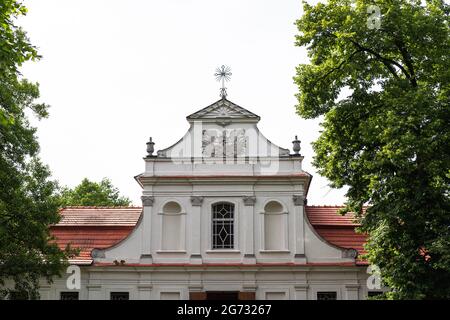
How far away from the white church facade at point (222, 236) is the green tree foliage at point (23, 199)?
16.0 ft

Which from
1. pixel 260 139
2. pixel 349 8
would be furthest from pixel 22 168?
pixel 349 8

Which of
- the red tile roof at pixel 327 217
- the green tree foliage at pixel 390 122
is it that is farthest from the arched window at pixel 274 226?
the green tree foliage at pixel 390 122

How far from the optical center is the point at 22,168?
19078 mm

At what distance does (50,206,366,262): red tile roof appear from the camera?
2556cm

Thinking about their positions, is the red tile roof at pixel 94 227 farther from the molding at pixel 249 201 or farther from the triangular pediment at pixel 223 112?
the triangular pediment at pixel 223 112

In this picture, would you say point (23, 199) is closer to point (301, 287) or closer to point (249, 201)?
point (249, 201)

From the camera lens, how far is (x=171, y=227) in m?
24.8

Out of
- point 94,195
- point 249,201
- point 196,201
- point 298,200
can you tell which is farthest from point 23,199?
point 94,195

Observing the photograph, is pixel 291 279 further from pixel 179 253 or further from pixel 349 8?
pixel 349 8

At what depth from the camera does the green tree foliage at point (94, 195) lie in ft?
161

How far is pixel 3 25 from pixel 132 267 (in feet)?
44.0

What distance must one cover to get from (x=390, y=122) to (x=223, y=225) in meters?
9.62

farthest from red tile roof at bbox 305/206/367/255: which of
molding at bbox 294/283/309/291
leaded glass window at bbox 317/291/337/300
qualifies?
molding at bbox 294/283/309/291

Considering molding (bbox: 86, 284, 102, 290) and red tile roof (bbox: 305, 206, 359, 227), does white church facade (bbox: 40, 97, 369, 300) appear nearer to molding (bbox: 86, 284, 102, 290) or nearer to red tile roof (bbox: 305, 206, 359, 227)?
molding (bbox: 86, 284, 102, 290)
